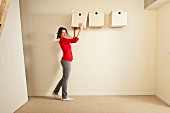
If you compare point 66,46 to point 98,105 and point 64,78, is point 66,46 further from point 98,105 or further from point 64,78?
point 98,105

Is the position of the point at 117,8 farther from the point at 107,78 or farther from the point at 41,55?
the point at 41,55

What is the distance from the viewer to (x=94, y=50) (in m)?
3.15

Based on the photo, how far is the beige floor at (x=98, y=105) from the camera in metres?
2.43


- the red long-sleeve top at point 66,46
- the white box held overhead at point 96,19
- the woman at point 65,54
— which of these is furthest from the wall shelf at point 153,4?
the red long-sleeve top at point 66,46

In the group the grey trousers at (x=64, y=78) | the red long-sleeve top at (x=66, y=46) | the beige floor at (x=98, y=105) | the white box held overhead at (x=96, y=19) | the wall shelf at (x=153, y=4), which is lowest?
the beige floor at (x=98, y=105)

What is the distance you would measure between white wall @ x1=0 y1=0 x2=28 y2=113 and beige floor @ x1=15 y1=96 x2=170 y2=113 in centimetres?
21

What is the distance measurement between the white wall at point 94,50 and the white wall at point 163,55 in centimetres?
13

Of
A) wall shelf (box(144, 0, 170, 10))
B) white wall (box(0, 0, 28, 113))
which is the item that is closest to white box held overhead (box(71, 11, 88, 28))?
white wall (box(0, 0, 28, 113))

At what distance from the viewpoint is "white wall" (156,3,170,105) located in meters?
2.71

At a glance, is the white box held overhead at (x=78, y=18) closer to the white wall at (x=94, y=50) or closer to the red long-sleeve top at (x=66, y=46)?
the white wall at (x=94, y=50)

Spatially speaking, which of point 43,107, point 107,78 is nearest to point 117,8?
point 107,78

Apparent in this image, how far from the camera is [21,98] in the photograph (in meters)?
2.69

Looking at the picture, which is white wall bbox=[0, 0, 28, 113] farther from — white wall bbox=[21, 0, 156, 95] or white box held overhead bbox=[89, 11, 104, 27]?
white box held overhead bbox=[89, 11, 104, 27]

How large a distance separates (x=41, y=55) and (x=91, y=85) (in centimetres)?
112
